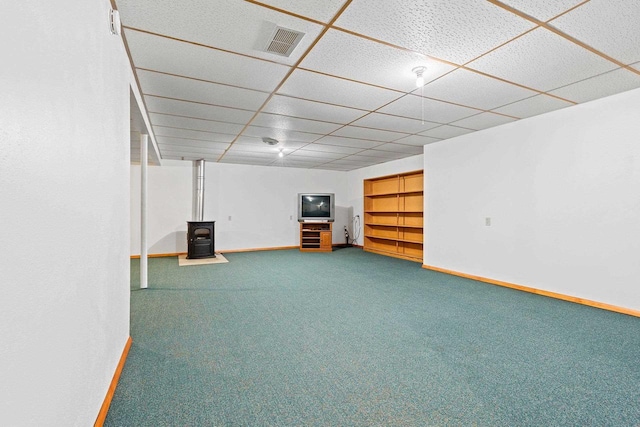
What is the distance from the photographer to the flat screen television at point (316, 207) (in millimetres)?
8109

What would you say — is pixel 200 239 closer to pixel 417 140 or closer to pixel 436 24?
pixel 417 140

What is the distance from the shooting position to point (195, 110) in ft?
12.4

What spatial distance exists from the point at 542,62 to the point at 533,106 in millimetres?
1285

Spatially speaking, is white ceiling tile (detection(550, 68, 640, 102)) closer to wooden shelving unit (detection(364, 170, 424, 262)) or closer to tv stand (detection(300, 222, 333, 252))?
wooden shelving unit (detection(364, 170, 424, 262))

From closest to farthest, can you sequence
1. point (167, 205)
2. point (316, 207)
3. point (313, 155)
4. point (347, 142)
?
point (347, 142) < point (313, 155) < point (167, 205) < point (316, 207)

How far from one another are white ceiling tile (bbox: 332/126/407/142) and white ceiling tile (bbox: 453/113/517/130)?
937 mm

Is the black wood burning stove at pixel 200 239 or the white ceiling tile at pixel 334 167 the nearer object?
the black wood burning stove at pixel 200 239

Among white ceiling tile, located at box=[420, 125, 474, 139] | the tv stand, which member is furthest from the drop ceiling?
the tv stand

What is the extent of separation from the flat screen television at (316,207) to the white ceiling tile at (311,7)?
6.18m

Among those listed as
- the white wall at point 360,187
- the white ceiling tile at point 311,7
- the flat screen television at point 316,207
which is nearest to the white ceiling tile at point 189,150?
the flat screen television at point 316,207

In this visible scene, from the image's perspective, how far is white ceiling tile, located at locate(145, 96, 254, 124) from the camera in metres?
3.51

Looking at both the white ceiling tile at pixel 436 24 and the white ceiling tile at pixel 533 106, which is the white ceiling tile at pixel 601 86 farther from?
the white ceiling tile at pixel 436 24

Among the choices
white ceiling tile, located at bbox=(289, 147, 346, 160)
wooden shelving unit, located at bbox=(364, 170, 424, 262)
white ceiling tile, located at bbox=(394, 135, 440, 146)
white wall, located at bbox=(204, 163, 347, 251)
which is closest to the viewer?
Answer: white ceiling tile, located at bbox=(394, 135, 440, 146)

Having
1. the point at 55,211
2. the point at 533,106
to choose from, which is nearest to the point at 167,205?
the point at 55,211
